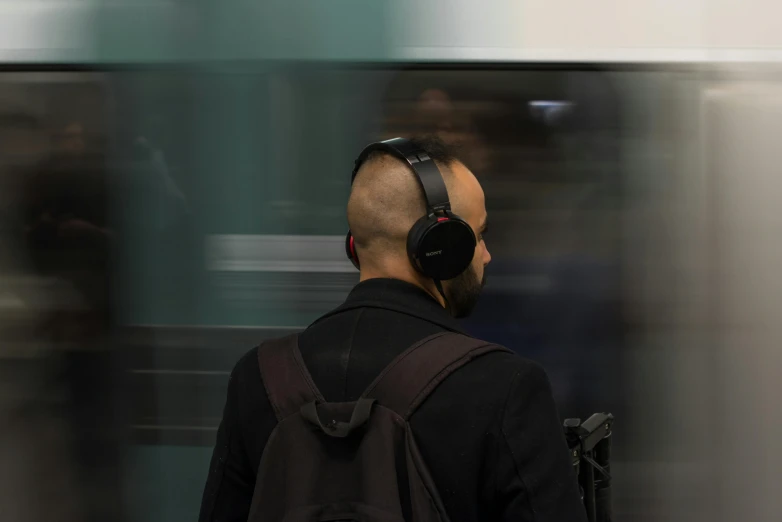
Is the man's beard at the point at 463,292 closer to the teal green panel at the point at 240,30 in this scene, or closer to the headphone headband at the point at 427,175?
the headphone headband at the point at 427,175

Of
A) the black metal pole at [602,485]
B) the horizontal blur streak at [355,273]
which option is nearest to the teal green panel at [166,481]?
the horizontal blur streak at [355,273]

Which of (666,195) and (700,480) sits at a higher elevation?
(666,195)

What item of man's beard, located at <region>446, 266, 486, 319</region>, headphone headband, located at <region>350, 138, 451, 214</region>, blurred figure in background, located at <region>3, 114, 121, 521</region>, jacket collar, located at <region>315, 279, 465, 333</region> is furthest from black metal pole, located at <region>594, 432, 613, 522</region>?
blurred figure in background, located at <region>3, 114, 121, 521</region>

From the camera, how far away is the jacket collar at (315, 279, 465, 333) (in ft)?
4.66

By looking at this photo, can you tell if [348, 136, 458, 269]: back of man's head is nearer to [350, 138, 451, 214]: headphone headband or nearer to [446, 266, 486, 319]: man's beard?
[350, 138, 451, 214]: headphone headband

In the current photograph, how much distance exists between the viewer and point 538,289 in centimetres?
250

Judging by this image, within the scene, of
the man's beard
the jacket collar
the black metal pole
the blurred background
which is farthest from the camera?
the blurred background

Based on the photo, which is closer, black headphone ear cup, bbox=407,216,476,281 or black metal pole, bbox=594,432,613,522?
black headphone ear cup, bbox=407,216,476,281

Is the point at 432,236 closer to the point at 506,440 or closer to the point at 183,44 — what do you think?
the point at 506,440

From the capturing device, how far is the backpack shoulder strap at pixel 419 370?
1322 millimetres

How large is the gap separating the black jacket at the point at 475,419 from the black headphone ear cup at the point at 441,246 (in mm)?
80

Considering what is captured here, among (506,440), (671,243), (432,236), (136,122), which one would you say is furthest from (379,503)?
(136,122)

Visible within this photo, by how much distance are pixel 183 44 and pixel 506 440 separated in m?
1.73

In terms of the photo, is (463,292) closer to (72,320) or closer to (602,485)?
(602,485)
